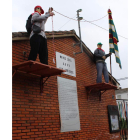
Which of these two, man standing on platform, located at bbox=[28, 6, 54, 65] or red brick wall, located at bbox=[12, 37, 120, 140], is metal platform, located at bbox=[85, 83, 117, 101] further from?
man standing on platform, located at bbox=[28, 6, 54, 65]

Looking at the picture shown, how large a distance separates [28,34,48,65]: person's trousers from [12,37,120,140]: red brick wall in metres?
0.39

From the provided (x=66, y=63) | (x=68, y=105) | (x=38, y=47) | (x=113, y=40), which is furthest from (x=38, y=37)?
(x=113, y=40)

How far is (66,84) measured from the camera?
6988 mm

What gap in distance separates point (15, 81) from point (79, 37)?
3914mm

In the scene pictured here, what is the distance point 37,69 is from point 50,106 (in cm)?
133

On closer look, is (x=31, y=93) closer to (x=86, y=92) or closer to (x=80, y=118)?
(x=80, y=118)

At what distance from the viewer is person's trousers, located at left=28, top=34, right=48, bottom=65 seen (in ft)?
18.0

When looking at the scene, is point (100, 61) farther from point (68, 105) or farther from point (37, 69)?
point (37, 69)

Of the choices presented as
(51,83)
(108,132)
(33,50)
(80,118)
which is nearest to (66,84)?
(51,83)

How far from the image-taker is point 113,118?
920cm

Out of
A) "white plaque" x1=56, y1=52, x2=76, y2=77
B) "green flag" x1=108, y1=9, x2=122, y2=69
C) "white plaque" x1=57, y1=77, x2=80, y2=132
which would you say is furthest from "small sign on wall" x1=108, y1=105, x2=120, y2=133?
"white plaque" x1=56, y1=52, x2=76, y2=77

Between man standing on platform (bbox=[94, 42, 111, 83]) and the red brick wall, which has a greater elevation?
man standing on platform (bbox=[94, 42, 111, 83])

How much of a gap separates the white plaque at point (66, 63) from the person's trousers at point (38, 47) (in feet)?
3.79

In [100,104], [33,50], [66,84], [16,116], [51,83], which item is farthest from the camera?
[100,104]
